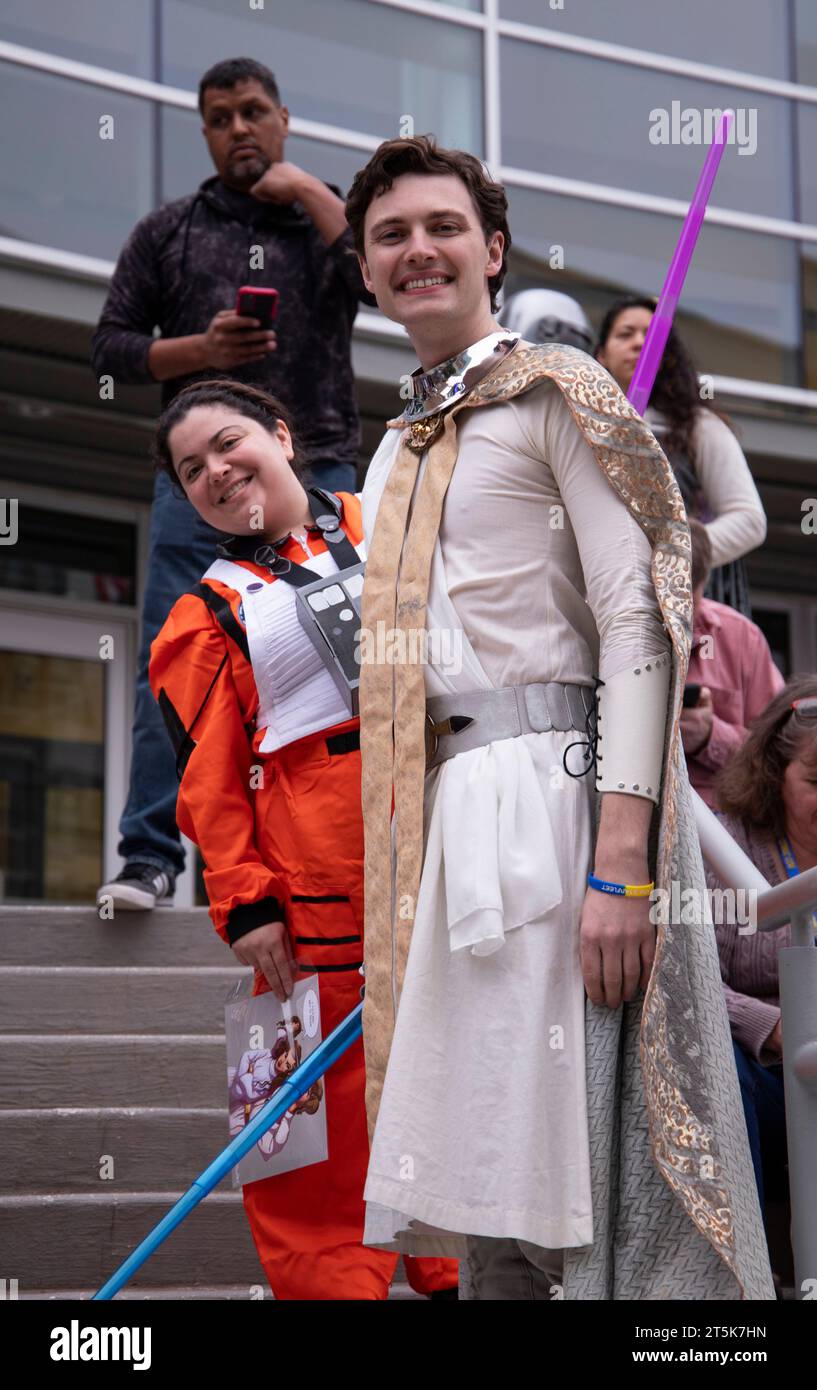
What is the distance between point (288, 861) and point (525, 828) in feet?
3.22

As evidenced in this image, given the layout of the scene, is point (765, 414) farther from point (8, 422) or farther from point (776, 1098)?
point (776, 1098)

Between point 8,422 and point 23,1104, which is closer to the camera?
point 23,1104

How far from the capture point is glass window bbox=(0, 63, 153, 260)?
705cm

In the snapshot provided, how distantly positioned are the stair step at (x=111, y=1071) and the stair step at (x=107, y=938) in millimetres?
495

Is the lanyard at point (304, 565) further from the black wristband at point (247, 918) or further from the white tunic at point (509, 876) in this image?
the white tunic at point (509, 876)

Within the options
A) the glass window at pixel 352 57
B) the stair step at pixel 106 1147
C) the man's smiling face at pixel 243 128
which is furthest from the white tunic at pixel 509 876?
the glass window at pixel 352 57

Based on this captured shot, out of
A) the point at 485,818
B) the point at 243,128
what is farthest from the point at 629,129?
the point at 485,818

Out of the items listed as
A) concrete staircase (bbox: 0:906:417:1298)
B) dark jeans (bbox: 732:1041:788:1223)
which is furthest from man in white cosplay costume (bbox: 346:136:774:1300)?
concrete staircase (bbox: 0:906:417:1298)

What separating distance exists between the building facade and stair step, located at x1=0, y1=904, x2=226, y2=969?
9.94ft

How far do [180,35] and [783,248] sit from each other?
3.06 meters

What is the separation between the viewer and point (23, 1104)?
3.92 m

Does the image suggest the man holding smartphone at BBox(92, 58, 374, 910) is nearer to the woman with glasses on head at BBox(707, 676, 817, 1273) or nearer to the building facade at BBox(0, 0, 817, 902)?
the woman with glasses on head at BBox(707, 676, 817, 1273)

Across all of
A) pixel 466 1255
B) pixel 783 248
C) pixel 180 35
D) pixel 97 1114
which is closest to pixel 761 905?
pixel 466 1255
